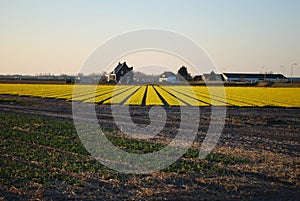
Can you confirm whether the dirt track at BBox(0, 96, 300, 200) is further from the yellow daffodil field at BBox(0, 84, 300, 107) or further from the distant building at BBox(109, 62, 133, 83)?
the distant building at BBox(109, 62, 133, 83)

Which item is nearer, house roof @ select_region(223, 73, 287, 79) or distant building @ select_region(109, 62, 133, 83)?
distant building @ select_region(109, 62, 133, 83)

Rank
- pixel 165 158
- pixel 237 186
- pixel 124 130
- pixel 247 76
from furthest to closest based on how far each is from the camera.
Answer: pixel 247 76 < pixel 124 130 < pixel 165 158 < pixel 237 186

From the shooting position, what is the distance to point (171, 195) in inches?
292

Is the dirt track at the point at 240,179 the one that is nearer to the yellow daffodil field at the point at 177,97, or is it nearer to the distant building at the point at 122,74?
the yellow daffodil field at the point at 177,97

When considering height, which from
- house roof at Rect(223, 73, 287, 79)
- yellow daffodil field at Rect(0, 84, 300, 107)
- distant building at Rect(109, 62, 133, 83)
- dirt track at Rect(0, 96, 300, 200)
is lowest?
dirt track at Rect(0, 96, 300, 200)

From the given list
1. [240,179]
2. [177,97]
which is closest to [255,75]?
[177,97]

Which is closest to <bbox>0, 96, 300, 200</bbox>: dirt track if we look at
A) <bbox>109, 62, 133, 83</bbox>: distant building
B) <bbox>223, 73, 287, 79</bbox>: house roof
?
<bbox>109, 62, 133, 83</bbox>: distant building

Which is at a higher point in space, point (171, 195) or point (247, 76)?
point (247, 76)

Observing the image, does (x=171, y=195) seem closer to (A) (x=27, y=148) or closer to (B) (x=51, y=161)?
(B) (x=51, y=161)

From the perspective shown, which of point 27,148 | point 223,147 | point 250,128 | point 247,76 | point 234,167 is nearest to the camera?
point 234,167

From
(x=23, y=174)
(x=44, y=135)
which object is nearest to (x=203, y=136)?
(x=44, y=135)

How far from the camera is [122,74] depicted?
10200 centimetres

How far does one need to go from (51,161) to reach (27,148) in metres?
2.12

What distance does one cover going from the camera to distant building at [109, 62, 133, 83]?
96.8 meters
